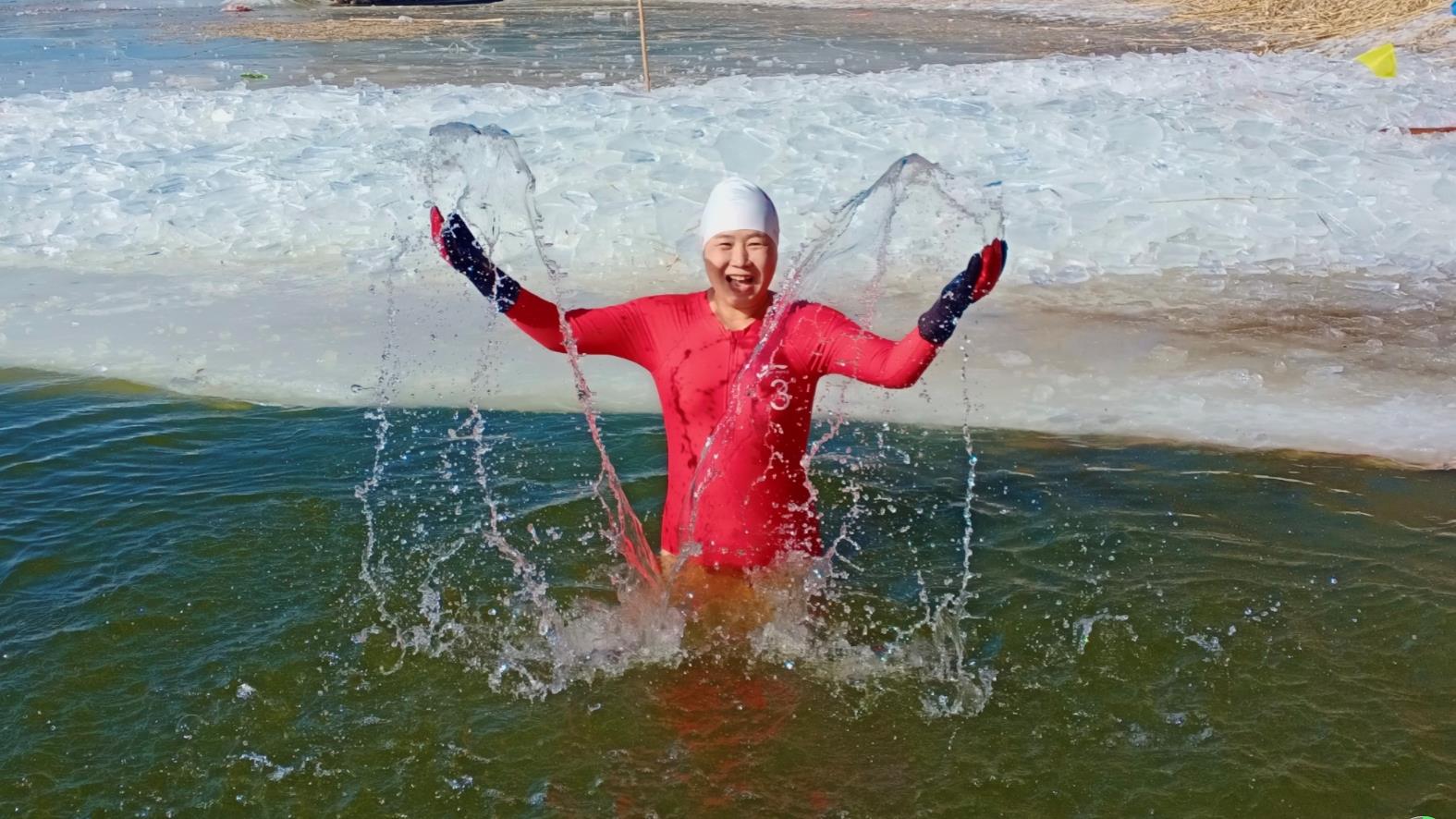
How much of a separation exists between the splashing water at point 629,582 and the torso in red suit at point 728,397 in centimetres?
3

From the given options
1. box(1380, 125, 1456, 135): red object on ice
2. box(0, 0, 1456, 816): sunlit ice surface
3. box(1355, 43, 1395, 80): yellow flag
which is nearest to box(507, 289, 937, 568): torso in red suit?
box(0, 0, 1456, 816): sunlit ice surface

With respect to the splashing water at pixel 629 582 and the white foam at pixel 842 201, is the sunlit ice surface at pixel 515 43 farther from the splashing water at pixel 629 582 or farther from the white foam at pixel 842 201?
Answer: the splashing water at pixel 629 582

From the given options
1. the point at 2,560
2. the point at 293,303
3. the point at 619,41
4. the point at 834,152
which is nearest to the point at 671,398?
the point at 2,560

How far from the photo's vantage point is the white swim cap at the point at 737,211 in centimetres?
349

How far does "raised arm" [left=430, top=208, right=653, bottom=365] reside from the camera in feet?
11.3

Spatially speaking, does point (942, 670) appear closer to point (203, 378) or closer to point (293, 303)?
point (203, 378)

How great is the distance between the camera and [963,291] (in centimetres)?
318

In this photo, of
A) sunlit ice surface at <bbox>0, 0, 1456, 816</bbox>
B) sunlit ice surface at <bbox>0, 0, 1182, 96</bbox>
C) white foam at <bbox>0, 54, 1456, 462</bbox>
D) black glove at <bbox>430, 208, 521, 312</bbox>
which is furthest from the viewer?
sunlit ice surface at <bbox>0, 0, 1182, 96</bbox>

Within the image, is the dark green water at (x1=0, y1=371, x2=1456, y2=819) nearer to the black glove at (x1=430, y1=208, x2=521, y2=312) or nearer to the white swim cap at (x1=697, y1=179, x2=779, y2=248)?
the black glove at (x1=430, y1=208, x2=521, y2=312)

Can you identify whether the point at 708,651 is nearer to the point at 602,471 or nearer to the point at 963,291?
the point at 963,291

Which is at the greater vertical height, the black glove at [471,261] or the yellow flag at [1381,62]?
the yellow flag at [1381,62]

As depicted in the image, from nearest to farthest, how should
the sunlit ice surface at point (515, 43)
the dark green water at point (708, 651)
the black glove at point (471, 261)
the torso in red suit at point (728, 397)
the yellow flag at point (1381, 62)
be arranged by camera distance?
the dark green water at point (708, 651) → the black glove at point (471, 261) → the torso in red suit at point (728, 397) → the yellow flag at point (1381, 62) → the sunlit ice surface at point (515, 43)

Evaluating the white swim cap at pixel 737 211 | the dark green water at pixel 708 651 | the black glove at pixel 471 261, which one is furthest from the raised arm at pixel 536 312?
the dark green water at pixel 708 651

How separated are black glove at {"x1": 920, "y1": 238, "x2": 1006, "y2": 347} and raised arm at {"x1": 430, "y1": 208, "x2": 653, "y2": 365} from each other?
85 cm
